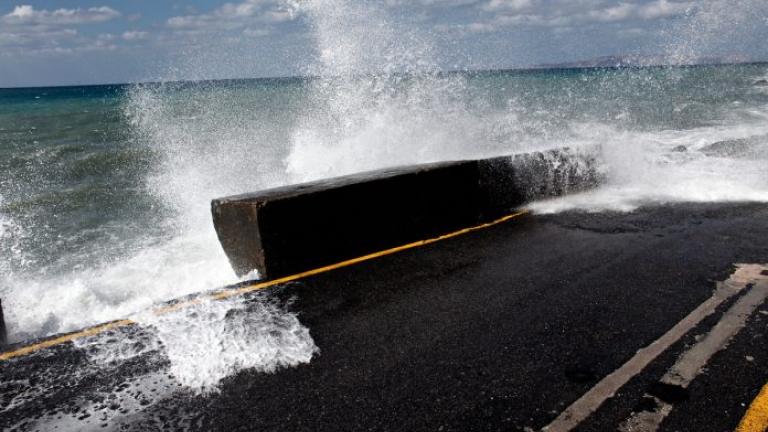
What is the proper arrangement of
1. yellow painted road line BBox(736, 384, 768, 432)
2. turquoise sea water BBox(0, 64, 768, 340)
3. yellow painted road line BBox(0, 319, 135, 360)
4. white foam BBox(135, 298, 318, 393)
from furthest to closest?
turquoise sea water BBox(0, 64, 768, 340), yellow painted road line BBox(0, 319, 135, 360), white foam BBox(135, 298, 318, 393), yellow painted road line BBox(736, 384, 768, 432)

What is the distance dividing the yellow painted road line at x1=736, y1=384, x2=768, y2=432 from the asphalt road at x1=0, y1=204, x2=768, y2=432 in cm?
4

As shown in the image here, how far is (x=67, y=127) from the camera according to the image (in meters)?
29.7

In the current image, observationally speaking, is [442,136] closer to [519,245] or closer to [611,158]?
[611,158]

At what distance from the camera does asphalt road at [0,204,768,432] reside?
3021 millimetres

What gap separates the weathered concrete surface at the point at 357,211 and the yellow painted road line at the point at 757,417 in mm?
3598

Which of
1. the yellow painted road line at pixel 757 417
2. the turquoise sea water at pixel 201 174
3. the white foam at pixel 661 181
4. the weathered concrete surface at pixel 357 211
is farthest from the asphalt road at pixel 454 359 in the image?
the white foam at pixel 661 181

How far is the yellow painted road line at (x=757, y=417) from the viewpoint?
109 inches

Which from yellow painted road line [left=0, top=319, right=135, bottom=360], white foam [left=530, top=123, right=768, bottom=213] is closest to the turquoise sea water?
white foam [left=530, top=123, right=768, bottom=213]

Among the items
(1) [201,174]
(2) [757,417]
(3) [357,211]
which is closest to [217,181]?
(1) [201,174]

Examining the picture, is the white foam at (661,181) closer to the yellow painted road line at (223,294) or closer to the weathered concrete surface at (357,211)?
the weathered concrete surface at (357,211)

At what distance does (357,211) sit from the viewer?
226 inches

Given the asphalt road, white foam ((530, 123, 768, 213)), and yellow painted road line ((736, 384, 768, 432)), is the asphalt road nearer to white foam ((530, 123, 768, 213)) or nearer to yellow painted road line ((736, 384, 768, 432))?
yellow painted road line ((736, 384, 768, 432))

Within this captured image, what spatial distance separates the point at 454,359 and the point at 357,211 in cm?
245

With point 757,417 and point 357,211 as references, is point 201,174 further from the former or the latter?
point 757,417
